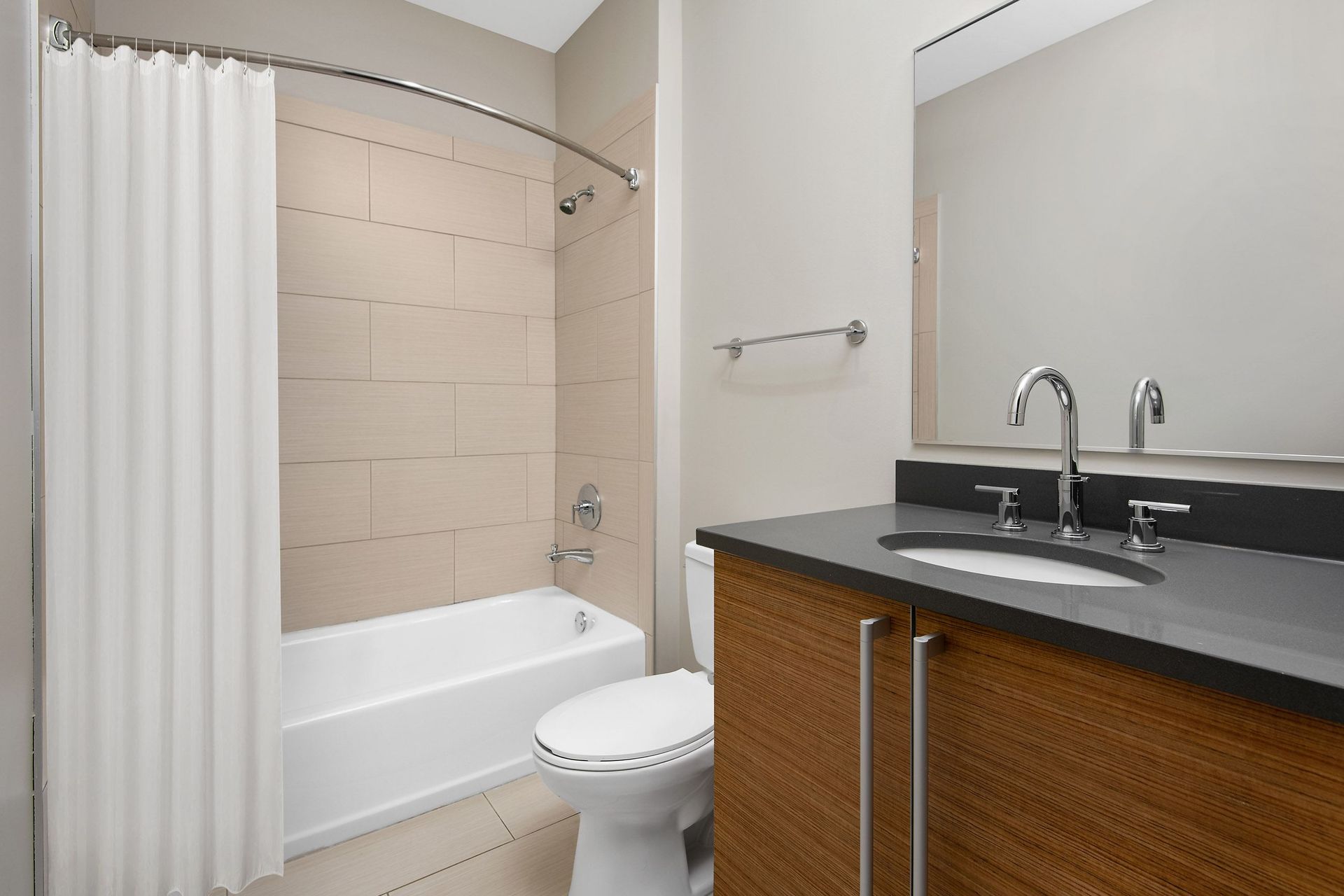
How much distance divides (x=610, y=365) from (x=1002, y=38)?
1.51m

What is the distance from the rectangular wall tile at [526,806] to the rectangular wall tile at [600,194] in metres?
1.93

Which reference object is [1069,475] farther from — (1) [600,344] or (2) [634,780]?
(1) [600,344]

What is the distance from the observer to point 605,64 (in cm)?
235

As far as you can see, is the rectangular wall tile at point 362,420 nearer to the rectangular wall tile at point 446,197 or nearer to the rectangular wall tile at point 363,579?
the rectangular wall tile at point 363,579

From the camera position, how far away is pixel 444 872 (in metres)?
1.57

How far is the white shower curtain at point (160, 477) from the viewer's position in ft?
4.18

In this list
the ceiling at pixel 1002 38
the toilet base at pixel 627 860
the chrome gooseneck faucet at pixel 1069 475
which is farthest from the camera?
the toilet base at pixel 627 860

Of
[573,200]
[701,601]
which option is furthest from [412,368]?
[701,601]

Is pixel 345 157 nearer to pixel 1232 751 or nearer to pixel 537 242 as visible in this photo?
pixel 537 242

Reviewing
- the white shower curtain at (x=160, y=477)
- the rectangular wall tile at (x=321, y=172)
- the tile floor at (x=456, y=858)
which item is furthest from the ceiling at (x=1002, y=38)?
the tile floor at (x=456, y=858)

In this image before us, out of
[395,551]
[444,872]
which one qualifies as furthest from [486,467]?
[444,872]

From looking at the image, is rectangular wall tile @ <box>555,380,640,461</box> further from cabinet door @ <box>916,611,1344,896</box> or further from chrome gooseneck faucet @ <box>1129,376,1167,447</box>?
cabinet door @ <box>916,611,1344,896</box>

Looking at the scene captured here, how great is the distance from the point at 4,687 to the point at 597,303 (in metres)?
1.89

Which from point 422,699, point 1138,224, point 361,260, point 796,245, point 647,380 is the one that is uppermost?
point 361,260
